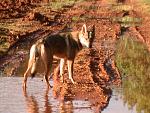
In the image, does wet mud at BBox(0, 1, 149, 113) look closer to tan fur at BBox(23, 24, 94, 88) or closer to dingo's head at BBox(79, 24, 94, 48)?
tan fur at BBox(23, 24, 94, 88)

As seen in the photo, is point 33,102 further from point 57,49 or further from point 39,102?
point 57,49

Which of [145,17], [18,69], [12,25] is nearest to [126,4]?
[145,17]

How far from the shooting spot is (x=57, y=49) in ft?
40.4

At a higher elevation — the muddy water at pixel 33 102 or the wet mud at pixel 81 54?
the muddy water at pixel 33 102

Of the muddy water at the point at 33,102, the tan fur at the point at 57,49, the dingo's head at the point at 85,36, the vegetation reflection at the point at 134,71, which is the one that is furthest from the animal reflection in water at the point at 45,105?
the dingo's head at the point at 85,36

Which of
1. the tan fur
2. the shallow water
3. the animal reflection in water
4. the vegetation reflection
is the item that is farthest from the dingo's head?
the animal reflection in water

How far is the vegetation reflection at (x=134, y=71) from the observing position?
1091 centimetres

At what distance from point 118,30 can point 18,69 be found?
8942mm

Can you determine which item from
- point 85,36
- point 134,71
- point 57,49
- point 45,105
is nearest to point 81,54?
point 134,71

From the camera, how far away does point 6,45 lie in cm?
1691

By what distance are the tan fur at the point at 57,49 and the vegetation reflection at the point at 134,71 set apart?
1.44 metres

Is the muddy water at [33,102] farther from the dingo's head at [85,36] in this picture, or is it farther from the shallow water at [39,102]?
the dingo's head at [85,36]

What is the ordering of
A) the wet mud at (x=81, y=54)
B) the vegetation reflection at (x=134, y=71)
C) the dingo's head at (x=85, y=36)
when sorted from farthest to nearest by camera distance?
the dingo's head at (x=85, y=36) < the wet mud at (x=81, y=54) < the vegetation reflection at (x=134, y=71)

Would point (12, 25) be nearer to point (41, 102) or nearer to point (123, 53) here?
point (123, 53)
